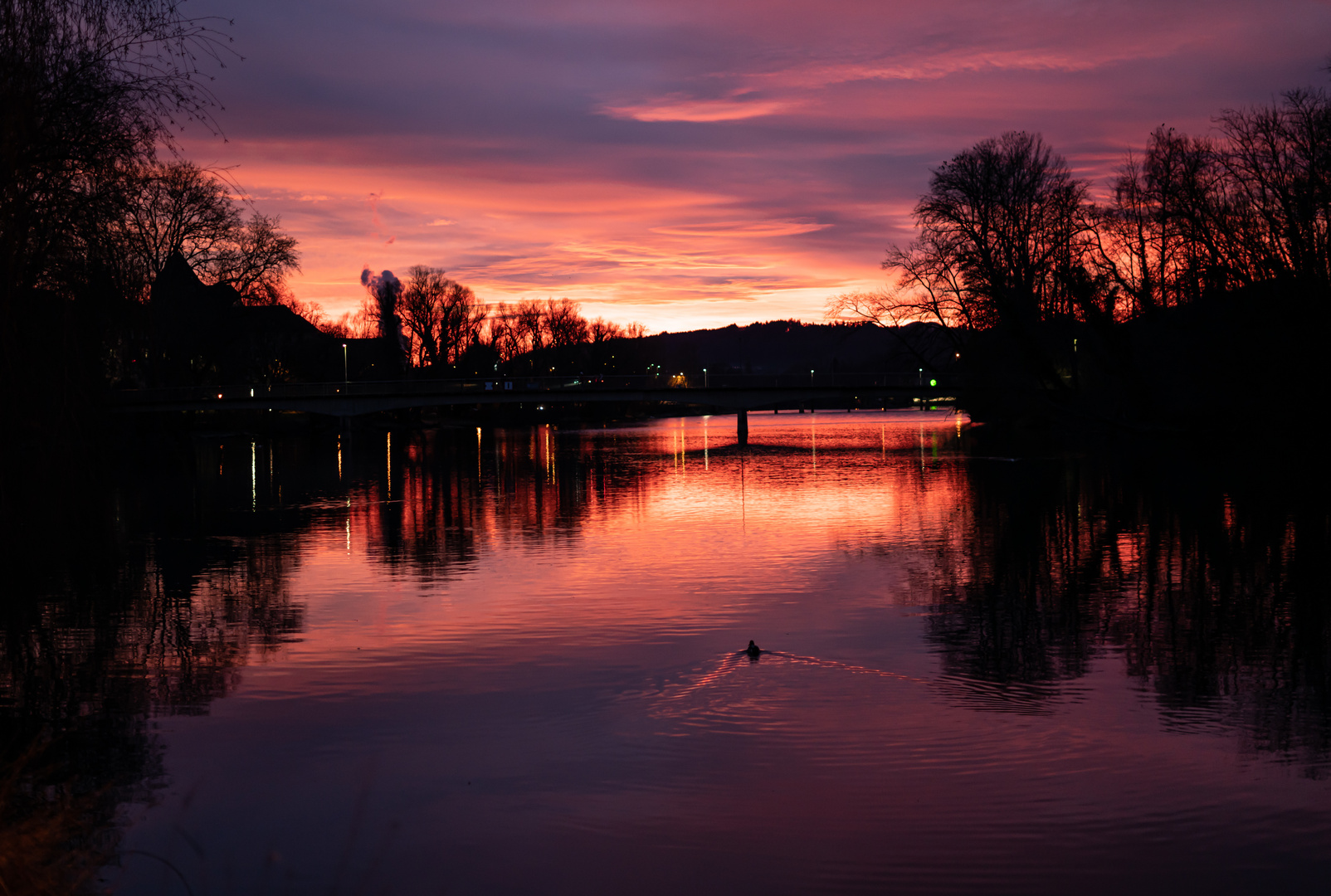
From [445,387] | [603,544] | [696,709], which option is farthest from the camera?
[445,387]

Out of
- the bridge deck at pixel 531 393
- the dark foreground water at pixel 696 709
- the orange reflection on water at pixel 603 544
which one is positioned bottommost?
the dark foreground water at pixel 696 709

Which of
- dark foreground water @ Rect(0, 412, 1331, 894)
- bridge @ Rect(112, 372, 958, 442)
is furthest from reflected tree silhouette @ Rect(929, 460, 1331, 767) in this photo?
bridge @ Rect(112, 372, 958, 442)

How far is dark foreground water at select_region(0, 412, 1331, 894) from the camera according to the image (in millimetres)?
9000

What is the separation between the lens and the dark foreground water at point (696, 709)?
29.5ft

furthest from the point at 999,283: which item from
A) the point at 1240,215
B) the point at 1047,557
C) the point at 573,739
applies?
the point at 573,739

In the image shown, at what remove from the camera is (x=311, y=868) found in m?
8.86

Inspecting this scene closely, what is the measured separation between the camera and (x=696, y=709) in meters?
12.7

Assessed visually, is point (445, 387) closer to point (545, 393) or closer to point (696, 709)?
point (545, 393)

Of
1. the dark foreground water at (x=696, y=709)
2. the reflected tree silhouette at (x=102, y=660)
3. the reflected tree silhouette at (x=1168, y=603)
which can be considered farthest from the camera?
the reflected tree silhouette at (x=1168, y=603)

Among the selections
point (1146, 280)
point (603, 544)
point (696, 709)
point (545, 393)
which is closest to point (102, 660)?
point (696, 709)

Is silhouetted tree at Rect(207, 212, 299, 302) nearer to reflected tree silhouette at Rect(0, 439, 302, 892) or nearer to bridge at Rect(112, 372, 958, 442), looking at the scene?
bridge at Rect(112, 372, 958, 442)

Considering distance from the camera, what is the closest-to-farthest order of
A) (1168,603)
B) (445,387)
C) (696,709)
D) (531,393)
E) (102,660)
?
1. (696,709)
2. (102,660)
3. (1168,603)
4. (445,387)
5. (531,393)

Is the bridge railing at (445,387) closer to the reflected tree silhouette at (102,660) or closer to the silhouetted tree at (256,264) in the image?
the silhouetted tree at (256,264)

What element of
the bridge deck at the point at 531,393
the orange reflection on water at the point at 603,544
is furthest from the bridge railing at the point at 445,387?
the orange reflection on water at the point at 603,544
